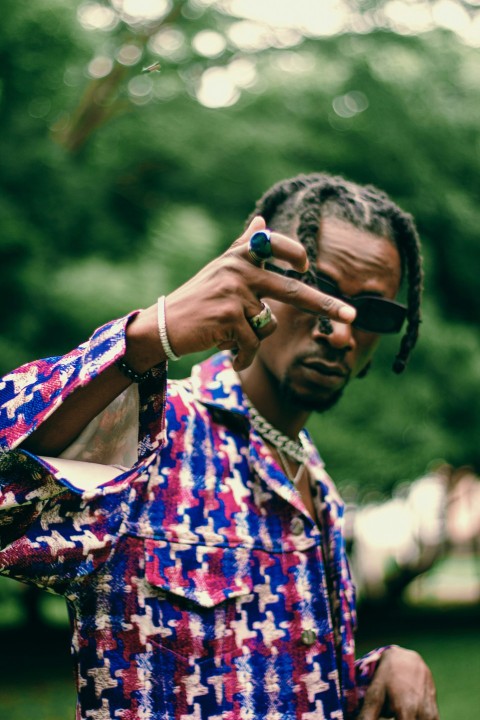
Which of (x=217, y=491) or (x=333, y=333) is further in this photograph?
(x=333, y=333)

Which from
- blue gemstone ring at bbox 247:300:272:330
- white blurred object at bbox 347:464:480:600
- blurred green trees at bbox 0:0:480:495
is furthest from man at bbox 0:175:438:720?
white blurred object at bbox 347:464:480:600

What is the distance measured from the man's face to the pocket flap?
0.53 m

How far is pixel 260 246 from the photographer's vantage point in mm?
1395

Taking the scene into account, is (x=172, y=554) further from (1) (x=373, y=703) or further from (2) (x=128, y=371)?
(1) (x=373, y=703)

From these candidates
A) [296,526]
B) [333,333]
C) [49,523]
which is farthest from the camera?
[333,333]

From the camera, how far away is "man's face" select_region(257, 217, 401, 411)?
216cm

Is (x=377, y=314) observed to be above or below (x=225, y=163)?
below

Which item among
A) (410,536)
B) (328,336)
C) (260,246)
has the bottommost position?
(260,246)

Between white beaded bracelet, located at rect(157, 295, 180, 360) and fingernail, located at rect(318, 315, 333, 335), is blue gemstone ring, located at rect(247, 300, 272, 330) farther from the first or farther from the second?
fingernail, located at rect(318, 315, 333, 335)

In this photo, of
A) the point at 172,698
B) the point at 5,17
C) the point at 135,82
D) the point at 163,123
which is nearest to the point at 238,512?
the point at 172,698

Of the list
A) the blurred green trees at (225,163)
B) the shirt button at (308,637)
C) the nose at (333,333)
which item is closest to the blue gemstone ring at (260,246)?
the nose at (333,333)

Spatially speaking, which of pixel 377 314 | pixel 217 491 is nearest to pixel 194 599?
pixel 217 491

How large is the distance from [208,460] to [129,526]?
276mm

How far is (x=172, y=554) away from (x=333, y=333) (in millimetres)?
718
